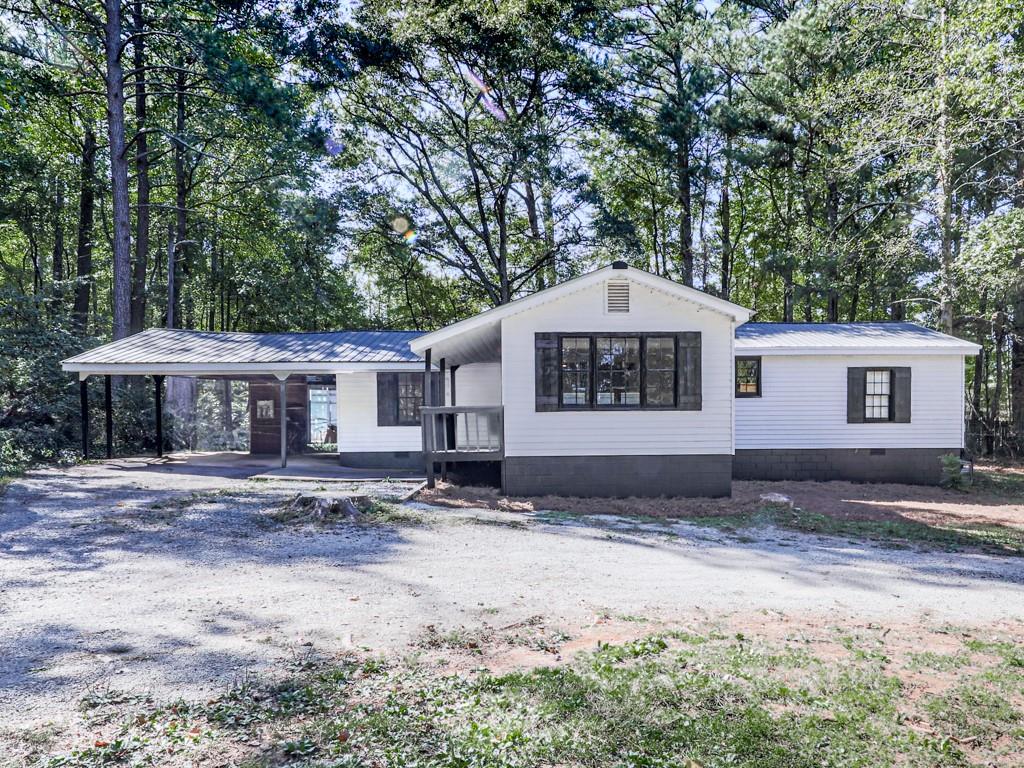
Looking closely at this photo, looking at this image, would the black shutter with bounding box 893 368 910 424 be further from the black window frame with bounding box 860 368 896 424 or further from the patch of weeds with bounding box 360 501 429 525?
the patch of weeds with bounding box 360 501 429 525

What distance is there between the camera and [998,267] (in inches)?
488

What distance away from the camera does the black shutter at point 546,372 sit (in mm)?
10539

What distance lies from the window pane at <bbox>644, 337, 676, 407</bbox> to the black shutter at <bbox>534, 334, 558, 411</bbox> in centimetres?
158

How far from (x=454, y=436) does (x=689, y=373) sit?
4494mm

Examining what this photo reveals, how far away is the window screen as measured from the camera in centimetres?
1363

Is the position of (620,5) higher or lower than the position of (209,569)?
higher

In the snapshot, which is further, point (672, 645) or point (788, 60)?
point (788, 60)

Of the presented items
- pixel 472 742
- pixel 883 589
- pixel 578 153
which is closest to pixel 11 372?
pixel 472 742

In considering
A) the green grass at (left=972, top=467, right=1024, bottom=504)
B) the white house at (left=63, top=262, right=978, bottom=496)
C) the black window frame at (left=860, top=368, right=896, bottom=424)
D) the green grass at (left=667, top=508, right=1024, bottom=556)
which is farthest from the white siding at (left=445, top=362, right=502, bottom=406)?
the green grass at (left=972, top=467, right=1024, bottom=504)

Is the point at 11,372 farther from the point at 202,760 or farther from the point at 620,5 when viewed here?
the point at 620,5

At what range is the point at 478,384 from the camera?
1449 cm

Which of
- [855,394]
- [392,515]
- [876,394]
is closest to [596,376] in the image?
[392,515]

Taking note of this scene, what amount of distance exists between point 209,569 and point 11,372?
12.4 metres

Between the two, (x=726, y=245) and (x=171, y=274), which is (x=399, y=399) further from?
(x=726, y=245)
